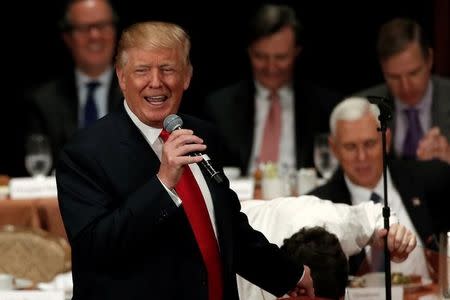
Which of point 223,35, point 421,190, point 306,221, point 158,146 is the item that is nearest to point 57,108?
point 223,35

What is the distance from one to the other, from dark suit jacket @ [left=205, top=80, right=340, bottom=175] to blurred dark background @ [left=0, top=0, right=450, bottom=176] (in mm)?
622

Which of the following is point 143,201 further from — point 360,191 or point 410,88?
point 410,88

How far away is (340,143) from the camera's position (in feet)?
16.4

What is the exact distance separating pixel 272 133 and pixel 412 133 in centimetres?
75

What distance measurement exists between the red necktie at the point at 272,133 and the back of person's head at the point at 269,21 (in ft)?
1.13

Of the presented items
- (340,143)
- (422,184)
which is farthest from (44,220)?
(422,184)

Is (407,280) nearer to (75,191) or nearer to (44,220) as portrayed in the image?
(75,191)

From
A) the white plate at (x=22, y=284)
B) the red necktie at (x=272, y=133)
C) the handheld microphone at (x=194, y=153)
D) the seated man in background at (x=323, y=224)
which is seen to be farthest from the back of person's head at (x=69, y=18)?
the handheld microphone at (x=194, y=153)

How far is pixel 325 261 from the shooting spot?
3.28m

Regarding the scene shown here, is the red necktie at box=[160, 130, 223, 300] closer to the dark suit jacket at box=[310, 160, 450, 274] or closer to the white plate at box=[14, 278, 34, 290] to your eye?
the white plate at box=[14, 278, 34, 290]

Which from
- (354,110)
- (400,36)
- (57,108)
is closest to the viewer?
(354,110)

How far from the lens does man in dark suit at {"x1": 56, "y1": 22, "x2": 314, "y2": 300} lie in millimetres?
2762

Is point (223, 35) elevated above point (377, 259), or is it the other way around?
point (223, 35)

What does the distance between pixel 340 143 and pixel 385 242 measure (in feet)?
5.68
